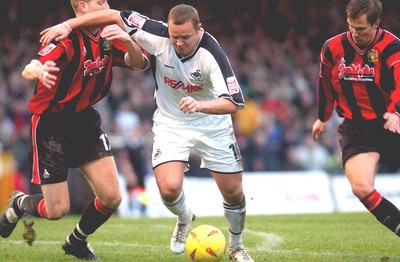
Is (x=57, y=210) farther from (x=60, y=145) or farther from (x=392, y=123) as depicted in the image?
(x=392, y=123)

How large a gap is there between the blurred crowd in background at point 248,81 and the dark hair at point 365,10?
952 centimetres

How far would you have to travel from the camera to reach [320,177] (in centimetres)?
1675

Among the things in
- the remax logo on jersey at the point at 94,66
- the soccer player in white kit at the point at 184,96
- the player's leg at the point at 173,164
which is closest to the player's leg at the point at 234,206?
the soccer player in white kit at the point at 184,96

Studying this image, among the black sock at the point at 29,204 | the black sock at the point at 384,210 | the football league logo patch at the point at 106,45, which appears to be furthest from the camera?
the black sock at the point at 29,204

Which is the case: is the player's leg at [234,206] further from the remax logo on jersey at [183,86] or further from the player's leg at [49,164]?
the player's leg at [49,164]

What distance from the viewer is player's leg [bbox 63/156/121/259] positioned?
8.20m

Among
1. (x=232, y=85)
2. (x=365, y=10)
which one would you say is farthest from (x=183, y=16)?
(x=365, y=10)

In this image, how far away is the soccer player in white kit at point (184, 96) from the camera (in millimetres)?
7727

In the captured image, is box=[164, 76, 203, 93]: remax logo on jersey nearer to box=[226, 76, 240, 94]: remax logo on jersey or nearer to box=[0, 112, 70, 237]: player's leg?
box=[226, 76, 240, 94]: remax logo on jersey

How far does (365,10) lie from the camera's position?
765cm

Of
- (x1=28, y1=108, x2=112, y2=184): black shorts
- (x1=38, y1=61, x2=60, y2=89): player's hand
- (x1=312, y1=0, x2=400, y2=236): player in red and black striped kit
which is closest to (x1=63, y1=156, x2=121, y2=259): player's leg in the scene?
(x1=28, y1=108, x2=112, y2=184): black shorts

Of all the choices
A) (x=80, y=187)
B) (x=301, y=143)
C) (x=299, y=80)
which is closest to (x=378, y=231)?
(x=80, y=187)

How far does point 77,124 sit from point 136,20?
118 cm

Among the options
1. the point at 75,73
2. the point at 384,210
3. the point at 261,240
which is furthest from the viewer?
the point at 261,240
